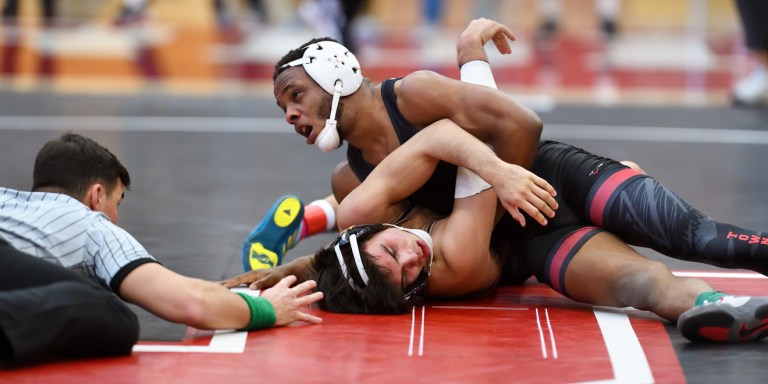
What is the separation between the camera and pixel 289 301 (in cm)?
335

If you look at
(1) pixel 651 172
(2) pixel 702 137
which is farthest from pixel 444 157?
(2) pixel 702 137

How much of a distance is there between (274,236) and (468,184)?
2.88 ft

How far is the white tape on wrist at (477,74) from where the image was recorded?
384cm

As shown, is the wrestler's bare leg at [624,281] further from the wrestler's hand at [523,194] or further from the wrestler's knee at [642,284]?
the wrestler's hand at [523,194]

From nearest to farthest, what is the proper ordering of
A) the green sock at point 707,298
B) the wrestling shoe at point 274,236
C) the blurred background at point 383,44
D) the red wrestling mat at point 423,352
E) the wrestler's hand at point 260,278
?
the red wrestling mat at point 423,352 → the green sock at point 707,298 → the wrestler's hand at point 260,278 → the wrestling shoe at point 274,236 → the blurred background at point 383,44

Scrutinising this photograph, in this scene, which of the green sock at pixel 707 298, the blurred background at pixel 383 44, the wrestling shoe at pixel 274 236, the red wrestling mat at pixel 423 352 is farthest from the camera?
the blurred background at pixel 383 44

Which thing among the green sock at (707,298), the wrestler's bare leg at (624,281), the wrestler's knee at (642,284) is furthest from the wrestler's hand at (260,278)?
the green sock at (707,298)

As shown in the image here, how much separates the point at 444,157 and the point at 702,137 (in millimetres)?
4022

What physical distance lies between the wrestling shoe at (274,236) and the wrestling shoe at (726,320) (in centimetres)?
151

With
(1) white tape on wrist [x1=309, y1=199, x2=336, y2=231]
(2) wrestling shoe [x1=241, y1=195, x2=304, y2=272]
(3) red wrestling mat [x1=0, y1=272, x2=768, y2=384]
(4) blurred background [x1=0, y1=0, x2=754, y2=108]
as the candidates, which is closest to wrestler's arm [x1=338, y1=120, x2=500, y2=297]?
(3) red wrestling mat [x1=0, y1=272, x2=768, y2=384]

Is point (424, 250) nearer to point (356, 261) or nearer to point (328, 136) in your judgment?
point (356, 261)

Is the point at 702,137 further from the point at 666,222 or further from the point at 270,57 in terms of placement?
the point at 270,57

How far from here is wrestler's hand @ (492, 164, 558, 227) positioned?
131 inches

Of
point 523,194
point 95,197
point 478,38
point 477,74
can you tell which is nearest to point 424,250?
point 523,194
